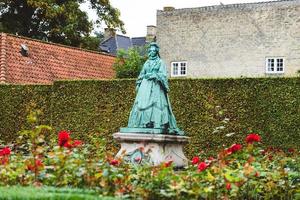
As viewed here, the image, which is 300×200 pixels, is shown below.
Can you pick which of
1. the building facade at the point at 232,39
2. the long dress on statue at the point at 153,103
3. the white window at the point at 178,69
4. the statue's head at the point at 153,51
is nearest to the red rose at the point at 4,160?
the long dress on statue at the point at 153,103

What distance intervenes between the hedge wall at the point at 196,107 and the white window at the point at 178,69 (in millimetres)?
13239

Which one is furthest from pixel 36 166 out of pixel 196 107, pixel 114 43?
pixel 114 43

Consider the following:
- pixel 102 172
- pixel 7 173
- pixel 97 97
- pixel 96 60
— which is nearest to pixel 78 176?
pixel 102 172

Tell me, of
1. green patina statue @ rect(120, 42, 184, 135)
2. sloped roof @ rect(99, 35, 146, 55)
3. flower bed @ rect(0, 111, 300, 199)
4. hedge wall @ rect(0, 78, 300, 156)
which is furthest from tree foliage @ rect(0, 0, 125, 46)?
flower bed @ rect(0, 111, 300, 199)

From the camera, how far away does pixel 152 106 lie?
38.4 ft

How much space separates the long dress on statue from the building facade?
54.8ft

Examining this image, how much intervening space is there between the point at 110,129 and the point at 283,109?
480cm

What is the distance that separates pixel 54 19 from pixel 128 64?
5.70 meters

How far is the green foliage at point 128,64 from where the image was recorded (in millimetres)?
24391

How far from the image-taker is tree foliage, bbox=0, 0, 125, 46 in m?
27.8

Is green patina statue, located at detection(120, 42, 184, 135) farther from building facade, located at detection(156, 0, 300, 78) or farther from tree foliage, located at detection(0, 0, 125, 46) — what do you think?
building facade, located at detection(156, 0, 300, 78)

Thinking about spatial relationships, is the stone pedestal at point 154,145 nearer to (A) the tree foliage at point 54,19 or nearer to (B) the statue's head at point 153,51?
(B) the statue's head at point 153,51

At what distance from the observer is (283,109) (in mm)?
15164

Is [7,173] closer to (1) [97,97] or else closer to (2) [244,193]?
Answer: (2) [244,193]
